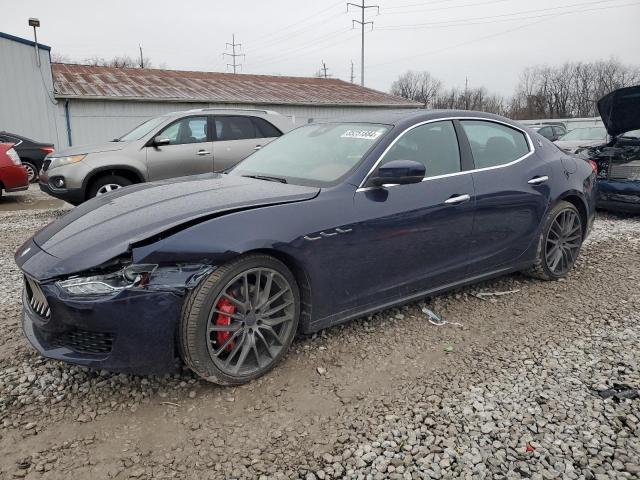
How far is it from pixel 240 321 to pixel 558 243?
3.13 m

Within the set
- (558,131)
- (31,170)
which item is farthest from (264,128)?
(558,131)

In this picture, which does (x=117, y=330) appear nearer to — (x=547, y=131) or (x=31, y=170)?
(x=31, y=170)

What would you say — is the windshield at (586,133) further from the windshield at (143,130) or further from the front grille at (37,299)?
the front grille at (37,299)

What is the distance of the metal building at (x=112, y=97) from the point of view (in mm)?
15836

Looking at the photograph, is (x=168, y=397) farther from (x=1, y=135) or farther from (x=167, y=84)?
(x=167, y=84)

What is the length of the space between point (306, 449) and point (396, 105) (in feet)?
77.7

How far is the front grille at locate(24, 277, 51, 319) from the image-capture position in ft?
8.02

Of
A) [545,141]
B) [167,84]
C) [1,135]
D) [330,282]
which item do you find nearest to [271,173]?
[330,282]

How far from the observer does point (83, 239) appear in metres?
2.53

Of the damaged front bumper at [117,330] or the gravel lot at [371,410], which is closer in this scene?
the gravel lot at [371,410]

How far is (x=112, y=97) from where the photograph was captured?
1742 cm

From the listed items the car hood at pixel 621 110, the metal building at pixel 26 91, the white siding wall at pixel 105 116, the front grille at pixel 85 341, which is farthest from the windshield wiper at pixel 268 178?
the metal building at pixel 26 91

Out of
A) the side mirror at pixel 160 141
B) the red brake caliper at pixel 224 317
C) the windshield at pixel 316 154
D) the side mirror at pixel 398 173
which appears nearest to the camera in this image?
the red brake caliper at pixel 224 317

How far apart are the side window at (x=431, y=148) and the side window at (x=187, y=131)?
5201 millimetres
